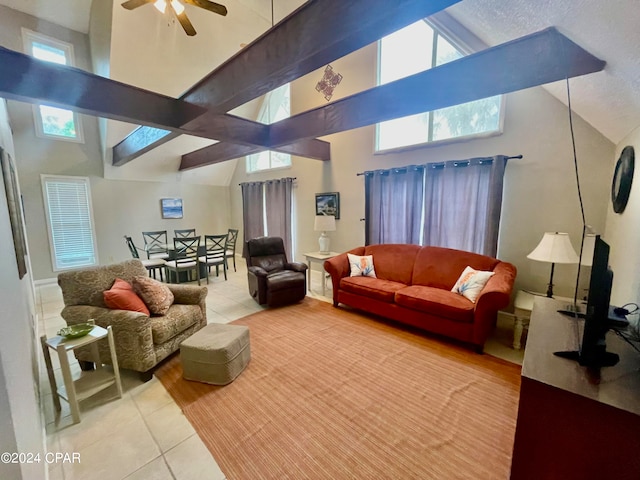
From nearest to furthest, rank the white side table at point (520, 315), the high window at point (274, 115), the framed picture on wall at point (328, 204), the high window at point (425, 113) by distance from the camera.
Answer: the white side table at point (520, 315) → the high window at point (425, 113) → the framed picture on wall at point (328, 204) → the high window at point (274, 115)

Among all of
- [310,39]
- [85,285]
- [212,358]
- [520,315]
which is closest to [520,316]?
[520,315]

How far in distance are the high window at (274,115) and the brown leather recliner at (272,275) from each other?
228cm

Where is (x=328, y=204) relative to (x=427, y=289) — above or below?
above

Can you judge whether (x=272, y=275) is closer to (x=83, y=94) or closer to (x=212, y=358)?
(x=212, y=358)

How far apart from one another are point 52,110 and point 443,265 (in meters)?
7.25

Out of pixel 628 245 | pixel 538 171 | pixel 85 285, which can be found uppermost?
pixel 538 171

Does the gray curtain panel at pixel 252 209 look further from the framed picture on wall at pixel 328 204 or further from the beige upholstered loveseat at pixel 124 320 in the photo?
the beige upholstered loveseat at pixel 124 320

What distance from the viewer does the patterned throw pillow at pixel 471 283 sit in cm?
281

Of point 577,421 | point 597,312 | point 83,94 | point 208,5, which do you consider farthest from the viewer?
point 208,5

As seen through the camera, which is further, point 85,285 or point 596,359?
point 85,285

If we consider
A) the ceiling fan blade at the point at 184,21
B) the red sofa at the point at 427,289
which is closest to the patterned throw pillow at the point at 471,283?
the red sofa at the point at 427,289

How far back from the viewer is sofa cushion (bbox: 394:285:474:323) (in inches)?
104

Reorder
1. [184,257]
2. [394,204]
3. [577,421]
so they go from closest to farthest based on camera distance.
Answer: [577,421], [394,204], [184,257]

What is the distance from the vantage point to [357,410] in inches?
74.4
